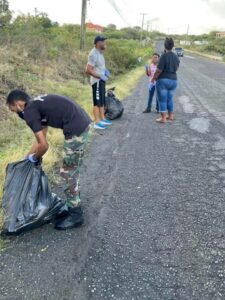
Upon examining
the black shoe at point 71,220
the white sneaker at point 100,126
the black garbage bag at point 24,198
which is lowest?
the white sneaker at point 100,126

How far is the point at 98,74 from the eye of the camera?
755 cm

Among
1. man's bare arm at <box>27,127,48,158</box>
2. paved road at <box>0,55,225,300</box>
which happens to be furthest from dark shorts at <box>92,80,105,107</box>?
man's bare arm at <box>27,127,48,158</box>

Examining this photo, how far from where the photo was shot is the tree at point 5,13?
14.5 metres

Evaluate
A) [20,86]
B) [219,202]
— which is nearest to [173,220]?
[219,202]

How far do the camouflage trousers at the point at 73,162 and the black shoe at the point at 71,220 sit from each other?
0.07m

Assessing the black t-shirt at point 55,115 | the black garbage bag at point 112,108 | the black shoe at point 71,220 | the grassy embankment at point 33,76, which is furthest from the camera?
the black garbage bag at point 112,108

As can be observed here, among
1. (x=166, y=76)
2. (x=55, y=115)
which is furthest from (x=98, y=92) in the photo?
(x=55, y=115)

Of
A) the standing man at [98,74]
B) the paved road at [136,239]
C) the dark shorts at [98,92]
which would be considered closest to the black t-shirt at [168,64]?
the standing man at [98,74]

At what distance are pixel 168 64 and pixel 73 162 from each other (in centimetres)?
510

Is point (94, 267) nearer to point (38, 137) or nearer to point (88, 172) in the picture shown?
point (38, 137)

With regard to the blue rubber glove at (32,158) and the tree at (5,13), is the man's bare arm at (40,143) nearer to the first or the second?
the blue rubber glove at (32,158)

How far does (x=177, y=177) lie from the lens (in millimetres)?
5215

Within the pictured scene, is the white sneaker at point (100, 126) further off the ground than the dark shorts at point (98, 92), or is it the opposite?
the dark shorts at point (98, 92)

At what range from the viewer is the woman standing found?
801cm
